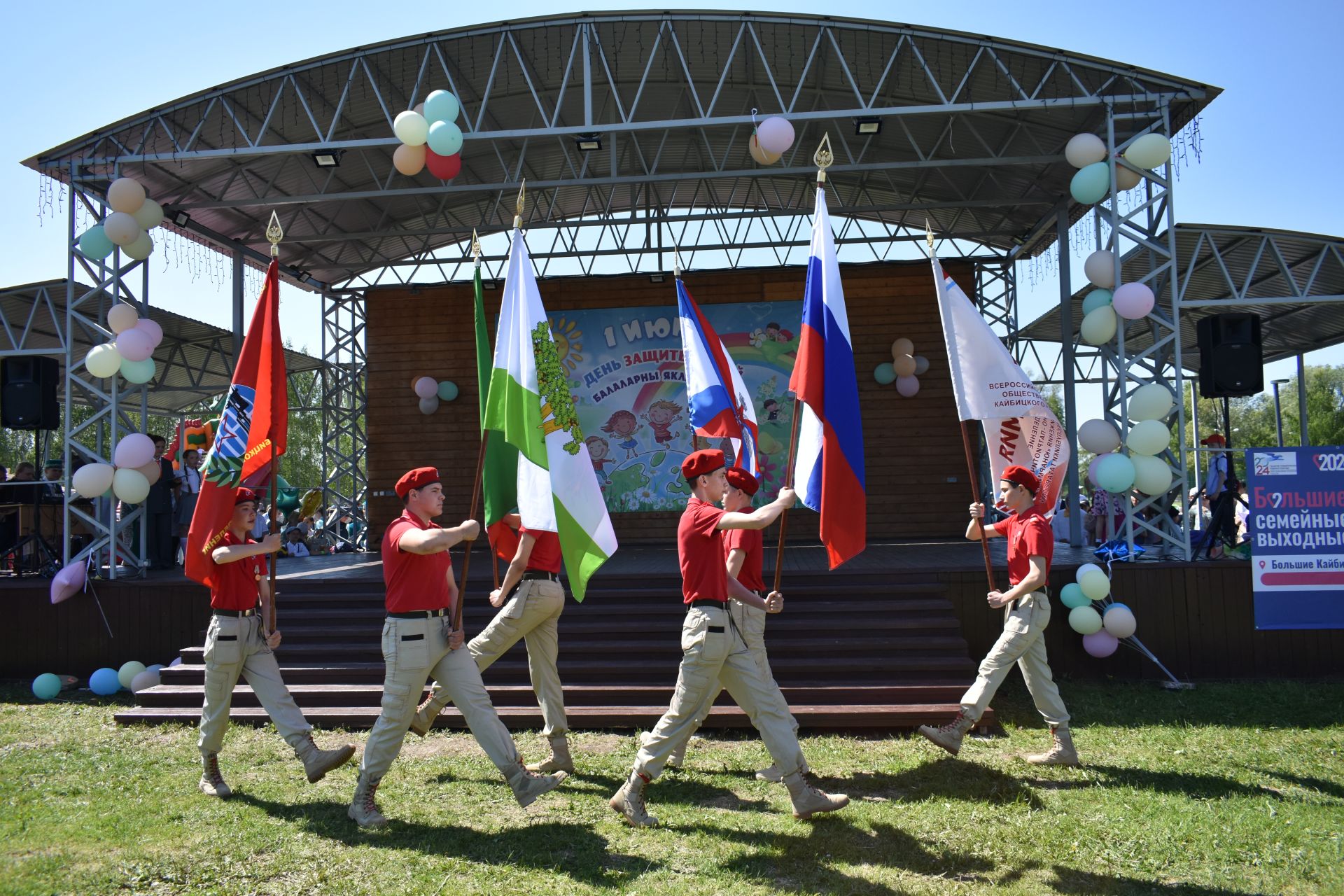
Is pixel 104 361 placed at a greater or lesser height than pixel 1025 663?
greater

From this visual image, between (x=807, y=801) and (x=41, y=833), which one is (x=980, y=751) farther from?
(x=41, y=833)

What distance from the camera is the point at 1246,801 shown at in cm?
554

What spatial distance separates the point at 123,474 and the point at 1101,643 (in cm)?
1015

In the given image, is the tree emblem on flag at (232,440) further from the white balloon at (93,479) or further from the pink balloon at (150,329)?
the pink balloon at (150,329)

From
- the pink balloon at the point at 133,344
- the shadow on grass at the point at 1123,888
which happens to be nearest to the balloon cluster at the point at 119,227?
the pink balloon at the point at 133,344

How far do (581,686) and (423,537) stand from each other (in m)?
3.60

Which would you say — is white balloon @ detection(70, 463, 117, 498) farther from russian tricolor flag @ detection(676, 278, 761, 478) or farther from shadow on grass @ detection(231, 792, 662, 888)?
russian tricolor flag @ detection(676, 278, 761, 478)

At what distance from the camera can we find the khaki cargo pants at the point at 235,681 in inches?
233

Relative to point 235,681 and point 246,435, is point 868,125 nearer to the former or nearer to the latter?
point 246,435

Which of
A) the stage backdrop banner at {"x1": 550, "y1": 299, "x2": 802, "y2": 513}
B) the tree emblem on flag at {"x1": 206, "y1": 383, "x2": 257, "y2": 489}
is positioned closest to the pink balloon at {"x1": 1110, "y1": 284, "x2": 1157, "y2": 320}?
the stage backdrop banner at {"x1": 550, "y1": 299, "x2": 802, "y2": 513}

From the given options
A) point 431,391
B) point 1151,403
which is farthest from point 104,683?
point 1151,403

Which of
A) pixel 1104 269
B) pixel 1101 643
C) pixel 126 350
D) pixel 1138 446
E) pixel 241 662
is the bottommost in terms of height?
pixel 1101 643

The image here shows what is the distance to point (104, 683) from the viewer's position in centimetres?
945

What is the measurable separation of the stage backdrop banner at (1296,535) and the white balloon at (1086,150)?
11.8ft
